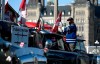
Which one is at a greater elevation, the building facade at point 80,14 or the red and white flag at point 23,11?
the red and white flag at point 23,11

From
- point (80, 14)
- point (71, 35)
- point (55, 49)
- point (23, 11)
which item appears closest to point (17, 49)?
point (55, 49)

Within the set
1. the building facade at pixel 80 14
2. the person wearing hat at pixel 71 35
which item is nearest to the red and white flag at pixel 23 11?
the person wearing hat at pixel 71 35

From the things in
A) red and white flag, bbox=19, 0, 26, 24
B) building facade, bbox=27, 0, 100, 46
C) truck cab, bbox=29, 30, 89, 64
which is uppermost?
red and white flag, bbox=19, 0, 26, 24

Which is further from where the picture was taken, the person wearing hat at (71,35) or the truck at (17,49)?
the person wearing hat at (71,35)

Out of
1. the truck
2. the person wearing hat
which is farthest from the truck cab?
the truck

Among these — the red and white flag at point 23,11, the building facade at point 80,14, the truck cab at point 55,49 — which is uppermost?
the red and white flag at point 23,11

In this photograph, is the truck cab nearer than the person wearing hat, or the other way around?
the truck cab

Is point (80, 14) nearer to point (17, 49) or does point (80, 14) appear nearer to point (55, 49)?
point (55, 49)

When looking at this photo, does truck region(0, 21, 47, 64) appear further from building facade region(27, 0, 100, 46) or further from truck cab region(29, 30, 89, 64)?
building facade region(27, 0, 100, 46)

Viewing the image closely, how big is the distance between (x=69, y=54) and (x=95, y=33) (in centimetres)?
15175

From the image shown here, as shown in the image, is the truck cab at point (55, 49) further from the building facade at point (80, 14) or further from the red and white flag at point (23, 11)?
the building facade at point (80, 14)

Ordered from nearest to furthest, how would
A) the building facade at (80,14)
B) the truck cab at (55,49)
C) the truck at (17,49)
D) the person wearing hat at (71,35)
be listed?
1. the truck at (17,49)
2. the truck cab at (55,49)
3. the person wearing hat at (71,35)
4. the building facade at (80,14)

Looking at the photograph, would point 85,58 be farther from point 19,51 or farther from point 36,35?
point 19,51

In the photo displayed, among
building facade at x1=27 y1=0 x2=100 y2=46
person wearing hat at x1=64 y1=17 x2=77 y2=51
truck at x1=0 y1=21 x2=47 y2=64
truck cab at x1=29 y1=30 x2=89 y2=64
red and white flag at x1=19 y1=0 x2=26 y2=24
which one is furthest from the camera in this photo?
building facade at x1=27 y1=0 x2=100 y2=46
